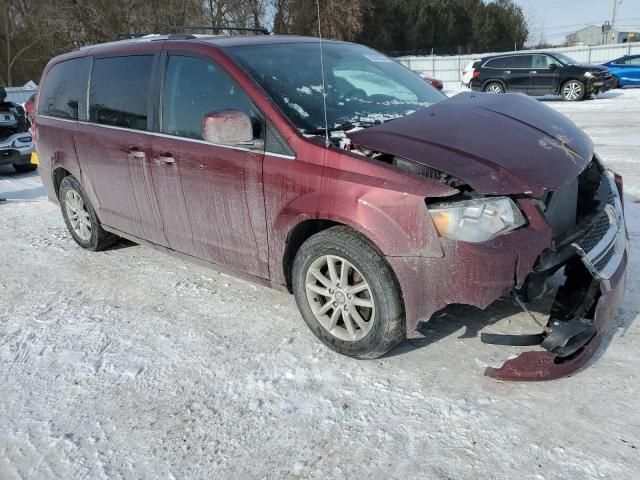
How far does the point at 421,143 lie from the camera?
2885 millimetres

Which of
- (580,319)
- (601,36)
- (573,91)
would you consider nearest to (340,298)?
(580,319)

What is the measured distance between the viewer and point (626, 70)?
20250 millimetres

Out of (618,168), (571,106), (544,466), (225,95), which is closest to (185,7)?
(571,106)

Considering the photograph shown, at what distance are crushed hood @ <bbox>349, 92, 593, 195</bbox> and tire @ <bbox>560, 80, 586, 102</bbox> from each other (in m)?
15.6

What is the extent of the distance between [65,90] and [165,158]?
6.43 feet

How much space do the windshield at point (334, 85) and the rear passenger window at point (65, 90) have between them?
193 centimetres

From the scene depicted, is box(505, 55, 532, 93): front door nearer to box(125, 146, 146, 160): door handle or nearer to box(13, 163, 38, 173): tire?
box(13, 163, 38, 173): tire

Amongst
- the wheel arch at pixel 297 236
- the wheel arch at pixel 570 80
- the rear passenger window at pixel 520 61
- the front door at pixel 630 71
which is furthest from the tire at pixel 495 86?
the wheel arch at pixel 297 236

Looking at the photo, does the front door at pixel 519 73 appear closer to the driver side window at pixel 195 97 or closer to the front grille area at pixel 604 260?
the driver side window at pixel 195 97

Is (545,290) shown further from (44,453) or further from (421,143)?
(44,453)

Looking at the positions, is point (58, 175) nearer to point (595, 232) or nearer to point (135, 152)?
point (135, 152)

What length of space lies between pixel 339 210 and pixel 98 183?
271 centimetres

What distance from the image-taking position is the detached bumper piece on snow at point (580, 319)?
8.98ft

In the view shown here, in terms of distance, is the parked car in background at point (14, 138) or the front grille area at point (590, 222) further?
the parked car in background at point (14, 138)
